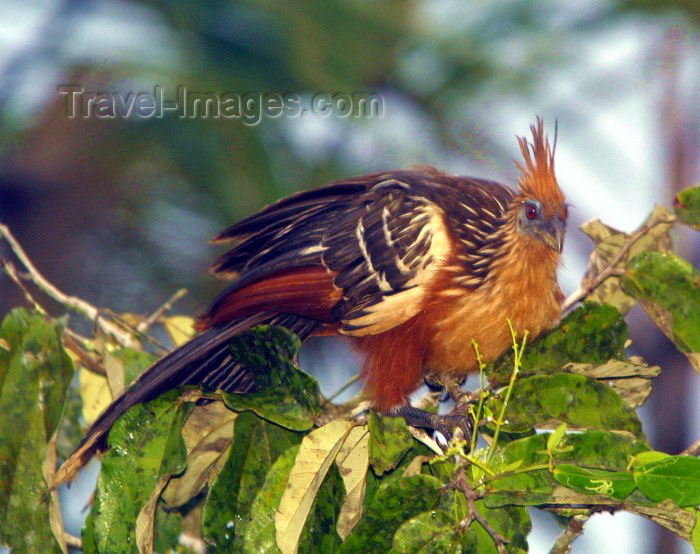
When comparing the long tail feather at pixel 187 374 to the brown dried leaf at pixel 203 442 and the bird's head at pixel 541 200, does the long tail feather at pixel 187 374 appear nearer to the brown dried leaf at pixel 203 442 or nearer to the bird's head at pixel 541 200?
the brown dried leaf at pixel 203 442

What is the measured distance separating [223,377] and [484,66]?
365 centimetres

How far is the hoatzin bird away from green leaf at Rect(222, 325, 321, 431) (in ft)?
1.58

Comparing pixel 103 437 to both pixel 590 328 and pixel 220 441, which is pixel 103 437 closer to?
pixel 220 441

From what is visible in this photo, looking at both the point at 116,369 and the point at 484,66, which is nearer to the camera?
the point at 116,369

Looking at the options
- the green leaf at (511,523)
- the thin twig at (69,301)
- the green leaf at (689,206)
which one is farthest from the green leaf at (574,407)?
the thin twig at (69,301)

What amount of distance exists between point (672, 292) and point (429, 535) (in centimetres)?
119

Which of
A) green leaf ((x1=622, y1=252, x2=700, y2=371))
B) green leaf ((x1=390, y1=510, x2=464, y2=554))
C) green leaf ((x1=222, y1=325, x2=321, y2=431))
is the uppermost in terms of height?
green leaf ((x1=622, y1=252, x2=700, y2=371))

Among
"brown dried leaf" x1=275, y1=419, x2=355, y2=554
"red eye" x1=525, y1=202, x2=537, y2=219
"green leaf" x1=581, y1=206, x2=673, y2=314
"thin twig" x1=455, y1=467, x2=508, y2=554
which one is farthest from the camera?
"red eye" x1=525, y1=202, x2=537, y2=219

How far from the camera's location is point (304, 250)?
10.9 ft

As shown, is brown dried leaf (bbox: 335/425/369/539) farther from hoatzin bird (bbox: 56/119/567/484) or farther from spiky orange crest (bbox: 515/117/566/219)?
spiky orange crest (bbox: 515/117/566/219)

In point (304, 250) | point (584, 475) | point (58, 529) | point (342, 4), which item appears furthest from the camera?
point (342, 4)

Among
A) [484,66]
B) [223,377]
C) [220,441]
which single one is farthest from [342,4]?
[220,441]

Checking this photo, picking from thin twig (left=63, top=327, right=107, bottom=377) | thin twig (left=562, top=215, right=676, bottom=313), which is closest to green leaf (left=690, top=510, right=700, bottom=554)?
thin twig (left=562, top=215, right=676, bottom=313)

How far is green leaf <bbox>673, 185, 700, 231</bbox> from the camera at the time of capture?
2.89 meters
